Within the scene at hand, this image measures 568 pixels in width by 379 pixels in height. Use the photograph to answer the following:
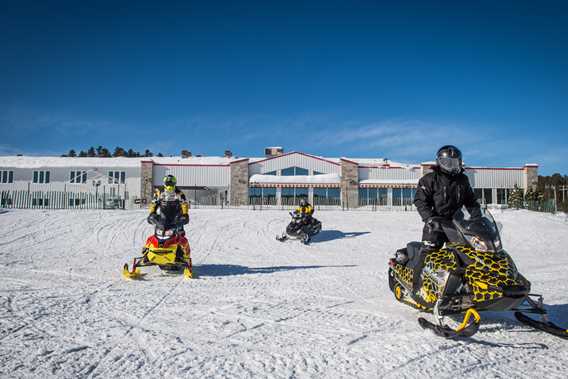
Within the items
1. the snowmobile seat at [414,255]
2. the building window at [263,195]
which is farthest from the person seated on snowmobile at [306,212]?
the building window at [263,195]

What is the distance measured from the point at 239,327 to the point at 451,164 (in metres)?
2.98

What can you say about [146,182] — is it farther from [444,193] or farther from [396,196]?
[444,193]

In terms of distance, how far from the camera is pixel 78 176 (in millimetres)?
35062

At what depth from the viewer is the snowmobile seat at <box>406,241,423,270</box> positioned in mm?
4102

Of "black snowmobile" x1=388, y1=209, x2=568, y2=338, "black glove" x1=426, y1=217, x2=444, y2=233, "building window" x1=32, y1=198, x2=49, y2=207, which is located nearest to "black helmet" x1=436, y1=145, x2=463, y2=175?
"black snowmobile" x1=388, y1=209, x2=568, y2=338

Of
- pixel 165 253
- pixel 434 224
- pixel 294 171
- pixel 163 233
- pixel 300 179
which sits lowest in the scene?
pixel 165 253

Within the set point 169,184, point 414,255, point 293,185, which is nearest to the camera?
point 414,255

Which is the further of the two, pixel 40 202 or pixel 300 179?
pixel 300 179

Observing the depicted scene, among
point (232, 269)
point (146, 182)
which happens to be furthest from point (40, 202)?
point (232, 269)

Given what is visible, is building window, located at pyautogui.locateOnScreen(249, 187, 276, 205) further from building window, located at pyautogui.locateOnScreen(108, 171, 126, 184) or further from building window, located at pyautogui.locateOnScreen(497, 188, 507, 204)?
building window, located at pyautogui.locateOnScreen(497, 188, 507, 204)

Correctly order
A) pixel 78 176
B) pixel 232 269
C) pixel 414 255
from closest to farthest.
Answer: pixel 414 255 < pixel 232 269 < pixel 78 176

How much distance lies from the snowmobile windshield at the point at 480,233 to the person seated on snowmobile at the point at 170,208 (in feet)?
16.3

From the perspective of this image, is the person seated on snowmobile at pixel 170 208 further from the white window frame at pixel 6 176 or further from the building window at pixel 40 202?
the white window frame at pixel 6 176

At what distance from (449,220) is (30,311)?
4676 millimetres
